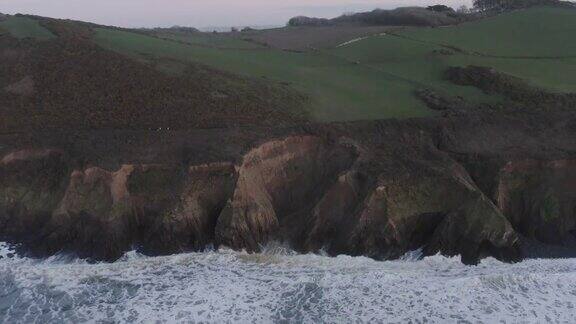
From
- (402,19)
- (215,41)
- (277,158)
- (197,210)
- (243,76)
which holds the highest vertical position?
(402,19)

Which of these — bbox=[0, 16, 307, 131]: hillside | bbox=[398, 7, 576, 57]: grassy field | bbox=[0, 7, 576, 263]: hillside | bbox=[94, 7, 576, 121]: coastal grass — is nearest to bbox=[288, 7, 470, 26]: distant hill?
bbox=[398, 7, 576, 57]: grassy field

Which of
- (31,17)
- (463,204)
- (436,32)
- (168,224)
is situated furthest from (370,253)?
(31,17)

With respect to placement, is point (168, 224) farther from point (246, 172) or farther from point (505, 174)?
point (505, 174)

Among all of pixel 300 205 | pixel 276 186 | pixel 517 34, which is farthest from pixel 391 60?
pixel 300 205

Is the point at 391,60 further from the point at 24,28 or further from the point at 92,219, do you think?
the point at 24,28

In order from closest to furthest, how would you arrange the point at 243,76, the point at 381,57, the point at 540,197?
the point at 540,197 < the point at 243,76 < the point at 381,57

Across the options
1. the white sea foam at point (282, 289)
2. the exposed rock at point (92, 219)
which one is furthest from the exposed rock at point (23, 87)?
the white sea foam at point (282, 289)

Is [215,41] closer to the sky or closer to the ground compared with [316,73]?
closer to the sky
